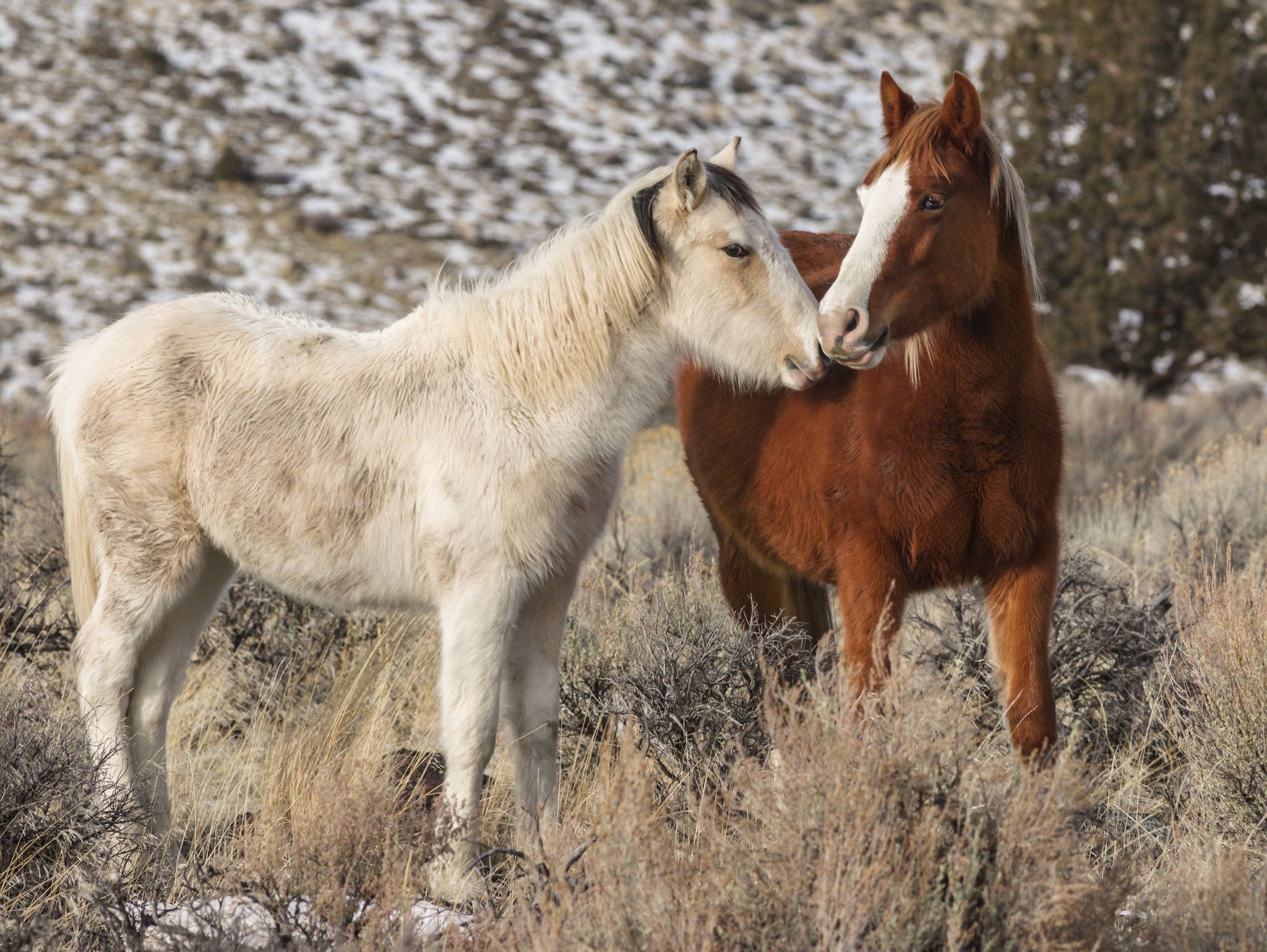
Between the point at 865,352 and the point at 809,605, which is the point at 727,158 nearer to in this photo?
the point at 865,352

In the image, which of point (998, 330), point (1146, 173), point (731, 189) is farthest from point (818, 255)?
point (1146, 173)

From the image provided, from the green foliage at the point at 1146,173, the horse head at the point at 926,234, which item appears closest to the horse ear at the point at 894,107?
the horse head at the point at 926,234

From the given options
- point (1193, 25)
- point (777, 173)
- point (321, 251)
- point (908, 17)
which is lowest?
point (321, 251)

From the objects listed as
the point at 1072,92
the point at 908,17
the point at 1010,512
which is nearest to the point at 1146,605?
the point at 1010,512

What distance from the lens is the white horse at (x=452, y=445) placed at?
A: 3.36m

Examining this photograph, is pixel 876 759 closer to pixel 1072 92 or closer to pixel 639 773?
pixel 639 773

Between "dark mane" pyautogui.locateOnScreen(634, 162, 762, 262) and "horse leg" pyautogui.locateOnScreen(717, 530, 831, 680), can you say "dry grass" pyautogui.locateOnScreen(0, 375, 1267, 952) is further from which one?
"dark mane" pyautogui.locateOnScreen(634, 162, 762, 262)

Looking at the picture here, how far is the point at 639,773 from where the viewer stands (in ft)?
8.21

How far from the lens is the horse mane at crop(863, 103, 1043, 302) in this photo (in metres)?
3.38

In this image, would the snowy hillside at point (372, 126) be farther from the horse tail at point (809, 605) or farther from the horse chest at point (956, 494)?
the horse chest at point (956, 494)

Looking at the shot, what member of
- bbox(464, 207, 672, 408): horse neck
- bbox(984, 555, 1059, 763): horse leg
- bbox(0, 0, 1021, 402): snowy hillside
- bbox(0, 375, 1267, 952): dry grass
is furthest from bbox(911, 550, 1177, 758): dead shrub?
bbox(0, 0, 1021, 402): snowy hillside

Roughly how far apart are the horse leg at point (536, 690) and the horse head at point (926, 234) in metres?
1.24

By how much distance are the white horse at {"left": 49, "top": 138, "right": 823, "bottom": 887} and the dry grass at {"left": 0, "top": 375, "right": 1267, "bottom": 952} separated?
39 centimetres

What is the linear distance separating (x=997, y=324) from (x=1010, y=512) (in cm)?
63
